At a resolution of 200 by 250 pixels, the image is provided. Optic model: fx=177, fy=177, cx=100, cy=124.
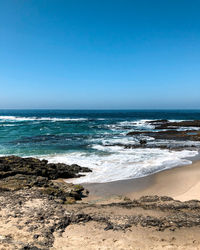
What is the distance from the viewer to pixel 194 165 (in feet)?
45.0

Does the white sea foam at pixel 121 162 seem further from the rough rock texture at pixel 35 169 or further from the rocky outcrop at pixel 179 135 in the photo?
the rocky outcrop at pixel 179 135

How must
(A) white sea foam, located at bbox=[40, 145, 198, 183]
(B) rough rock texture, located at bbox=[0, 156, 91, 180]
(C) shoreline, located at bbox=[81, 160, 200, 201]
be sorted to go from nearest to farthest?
(C) shoreline, located at bbox=[81, 160, 200, 201], (B) rough rock texture, located at bbox=[0, 156, 91, 180], (A) white sea foam, located at bbox=[40, 145, 198, 183]

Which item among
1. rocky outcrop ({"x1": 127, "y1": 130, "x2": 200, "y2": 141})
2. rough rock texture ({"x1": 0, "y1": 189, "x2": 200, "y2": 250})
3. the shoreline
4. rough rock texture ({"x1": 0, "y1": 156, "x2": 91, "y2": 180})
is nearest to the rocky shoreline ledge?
rough rock texture ({"x1": 0, "y1": 189, "x2": 200, "y2": 250})

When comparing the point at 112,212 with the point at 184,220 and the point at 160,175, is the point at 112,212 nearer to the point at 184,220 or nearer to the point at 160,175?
the point at 184,220

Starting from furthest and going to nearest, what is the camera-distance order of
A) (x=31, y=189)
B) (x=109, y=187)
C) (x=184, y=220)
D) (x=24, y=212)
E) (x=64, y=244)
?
(x=109, y=187) < (x=31, y=189) < (x=24, y=212) < (x=184, y=220) < (x=64, y=244)

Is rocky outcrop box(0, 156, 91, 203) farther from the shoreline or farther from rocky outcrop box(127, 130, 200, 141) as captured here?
rocky outcrop box(127, 130, 200, 141)

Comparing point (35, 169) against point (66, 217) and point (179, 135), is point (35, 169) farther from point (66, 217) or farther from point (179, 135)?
point (179, 135)

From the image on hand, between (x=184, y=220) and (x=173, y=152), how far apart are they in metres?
13.4

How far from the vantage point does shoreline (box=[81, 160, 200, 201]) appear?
8.93 m

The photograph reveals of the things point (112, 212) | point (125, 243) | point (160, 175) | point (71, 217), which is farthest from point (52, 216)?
point (160, 175)

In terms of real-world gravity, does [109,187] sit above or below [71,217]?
below

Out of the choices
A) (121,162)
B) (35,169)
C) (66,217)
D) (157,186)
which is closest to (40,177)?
(35,169)

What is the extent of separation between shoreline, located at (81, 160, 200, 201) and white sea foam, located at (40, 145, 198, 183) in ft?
2.47

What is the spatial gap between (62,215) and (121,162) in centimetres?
927
